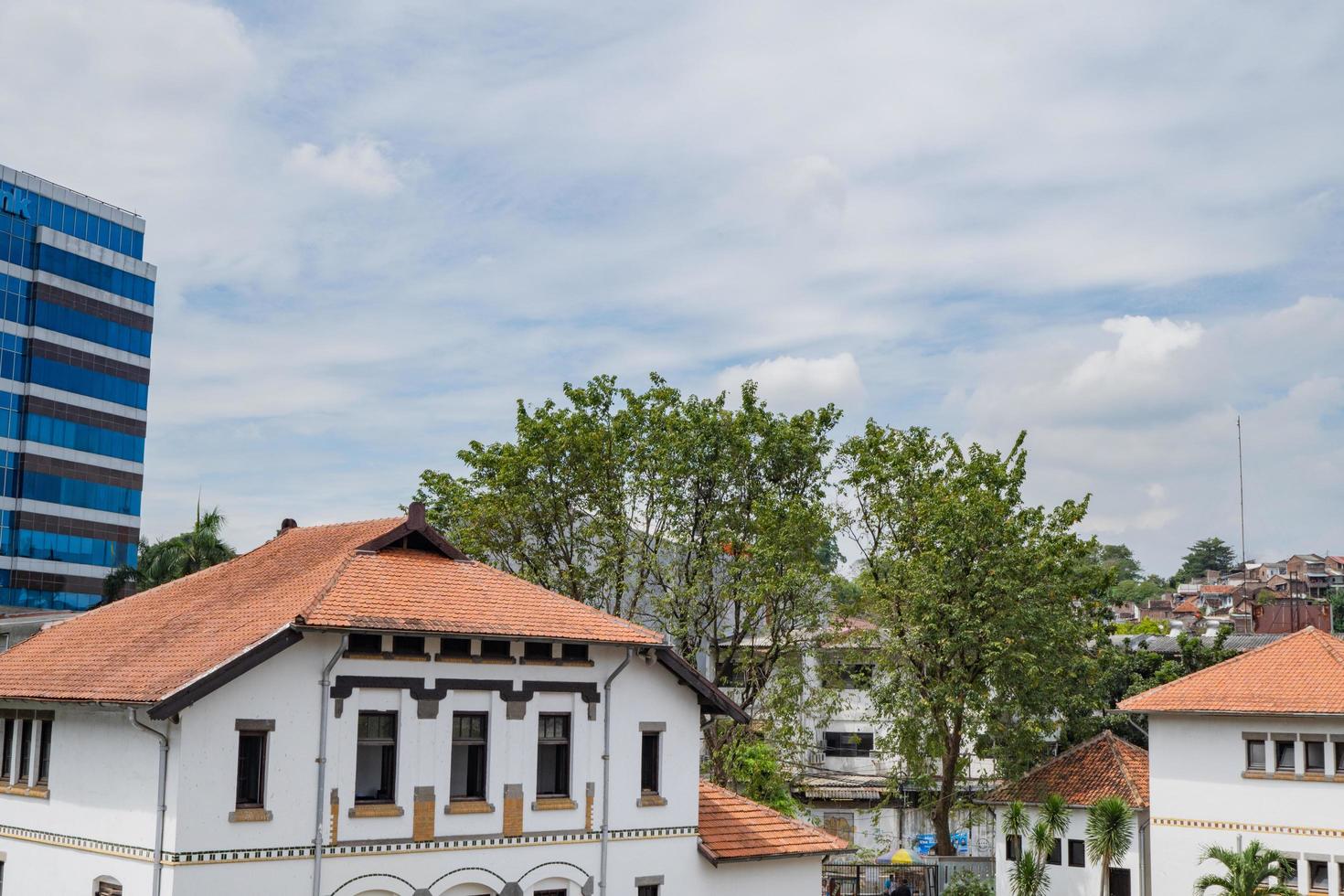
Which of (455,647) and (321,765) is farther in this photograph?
(455,647)

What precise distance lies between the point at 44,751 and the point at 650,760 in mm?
11771

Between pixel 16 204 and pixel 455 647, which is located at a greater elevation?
pixel 16 204

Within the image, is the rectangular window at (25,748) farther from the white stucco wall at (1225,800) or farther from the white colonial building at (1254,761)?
the white stucco wall at (1225,800)

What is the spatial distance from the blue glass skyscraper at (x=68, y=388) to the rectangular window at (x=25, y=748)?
62.9 meters

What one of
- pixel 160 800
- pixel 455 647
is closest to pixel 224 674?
pixel 160 800

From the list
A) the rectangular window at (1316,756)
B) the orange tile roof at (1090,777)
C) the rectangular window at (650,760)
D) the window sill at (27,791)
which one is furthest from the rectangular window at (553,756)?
the rectangular window at (1316,756)

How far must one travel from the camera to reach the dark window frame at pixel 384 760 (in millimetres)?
24453

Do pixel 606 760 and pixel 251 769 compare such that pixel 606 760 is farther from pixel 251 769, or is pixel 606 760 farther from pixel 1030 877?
pixel 1030 877

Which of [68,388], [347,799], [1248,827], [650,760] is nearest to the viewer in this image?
[347,799]

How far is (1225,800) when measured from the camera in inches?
1459

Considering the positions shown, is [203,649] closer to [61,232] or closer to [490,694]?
[490,694]

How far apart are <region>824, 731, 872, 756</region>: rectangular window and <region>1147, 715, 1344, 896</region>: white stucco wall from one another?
24.1 meters

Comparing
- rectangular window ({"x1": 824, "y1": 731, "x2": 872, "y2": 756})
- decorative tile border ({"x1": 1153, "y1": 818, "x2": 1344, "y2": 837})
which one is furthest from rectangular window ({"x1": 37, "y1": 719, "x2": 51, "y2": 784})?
rectangular window ({"x1": 824, "y1": 731, "x2": 872, "y2": 756})

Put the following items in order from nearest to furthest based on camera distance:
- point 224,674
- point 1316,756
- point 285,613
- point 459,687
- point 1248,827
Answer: point 224,674, point 285,613, point 459,687, point 1316,756, point 1248,827
